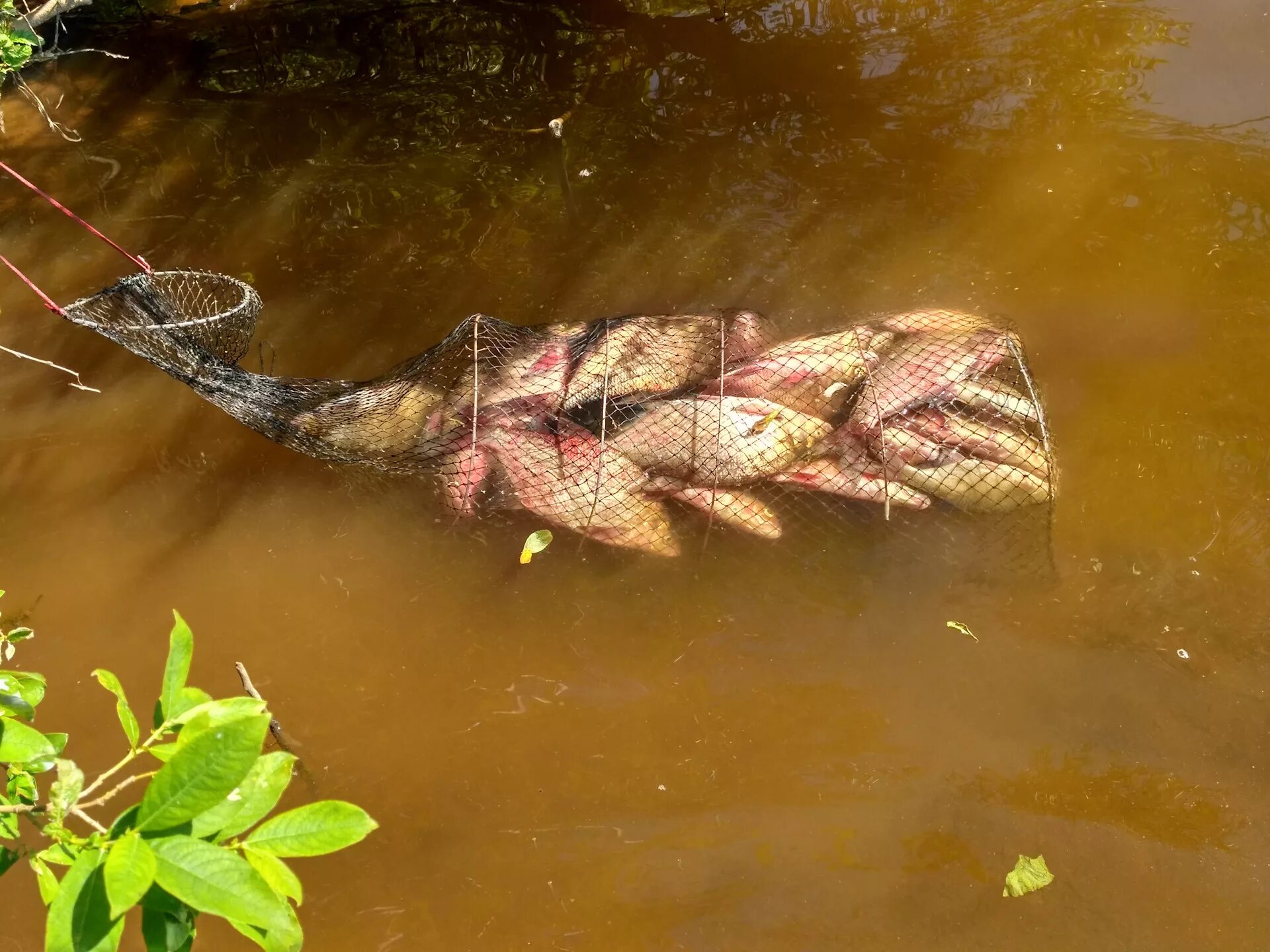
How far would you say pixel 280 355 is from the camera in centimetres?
492

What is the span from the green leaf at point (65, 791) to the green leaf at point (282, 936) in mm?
287

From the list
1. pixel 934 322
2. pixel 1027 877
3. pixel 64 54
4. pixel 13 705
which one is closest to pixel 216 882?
pixel 13 705

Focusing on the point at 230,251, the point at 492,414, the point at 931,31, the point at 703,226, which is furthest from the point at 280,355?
the point at 931,31

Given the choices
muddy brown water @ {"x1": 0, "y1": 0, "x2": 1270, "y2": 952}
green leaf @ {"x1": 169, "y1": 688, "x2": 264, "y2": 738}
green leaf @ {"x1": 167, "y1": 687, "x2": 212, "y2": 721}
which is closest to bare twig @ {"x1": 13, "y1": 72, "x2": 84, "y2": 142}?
muddy brown water @ {"x1": 0, "y1": 0, "x2": 1270, "y2": 952}

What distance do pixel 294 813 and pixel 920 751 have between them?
2.64m

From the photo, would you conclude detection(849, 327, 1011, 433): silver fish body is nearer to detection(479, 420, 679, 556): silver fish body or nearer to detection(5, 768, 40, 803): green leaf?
detection(479, 420, 679, 556): silver fish body

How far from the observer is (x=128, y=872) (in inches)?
43.2

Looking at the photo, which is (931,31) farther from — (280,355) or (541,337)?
(280,355)

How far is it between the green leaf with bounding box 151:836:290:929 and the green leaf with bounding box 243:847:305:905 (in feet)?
0.52

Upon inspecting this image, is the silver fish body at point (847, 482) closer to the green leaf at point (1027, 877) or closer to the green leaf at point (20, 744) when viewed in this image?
the green leaf at point (1027, 877)

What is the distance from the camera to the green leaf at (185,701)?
1.39m

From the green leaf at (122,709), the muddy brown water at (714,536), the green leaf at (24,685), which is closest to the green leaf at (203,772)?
the green leaf at (122,709)

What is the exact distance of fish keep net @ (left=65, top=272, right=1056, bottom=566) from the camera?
3.95 metres

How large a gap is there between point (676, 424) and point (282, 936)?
10.2 feet
